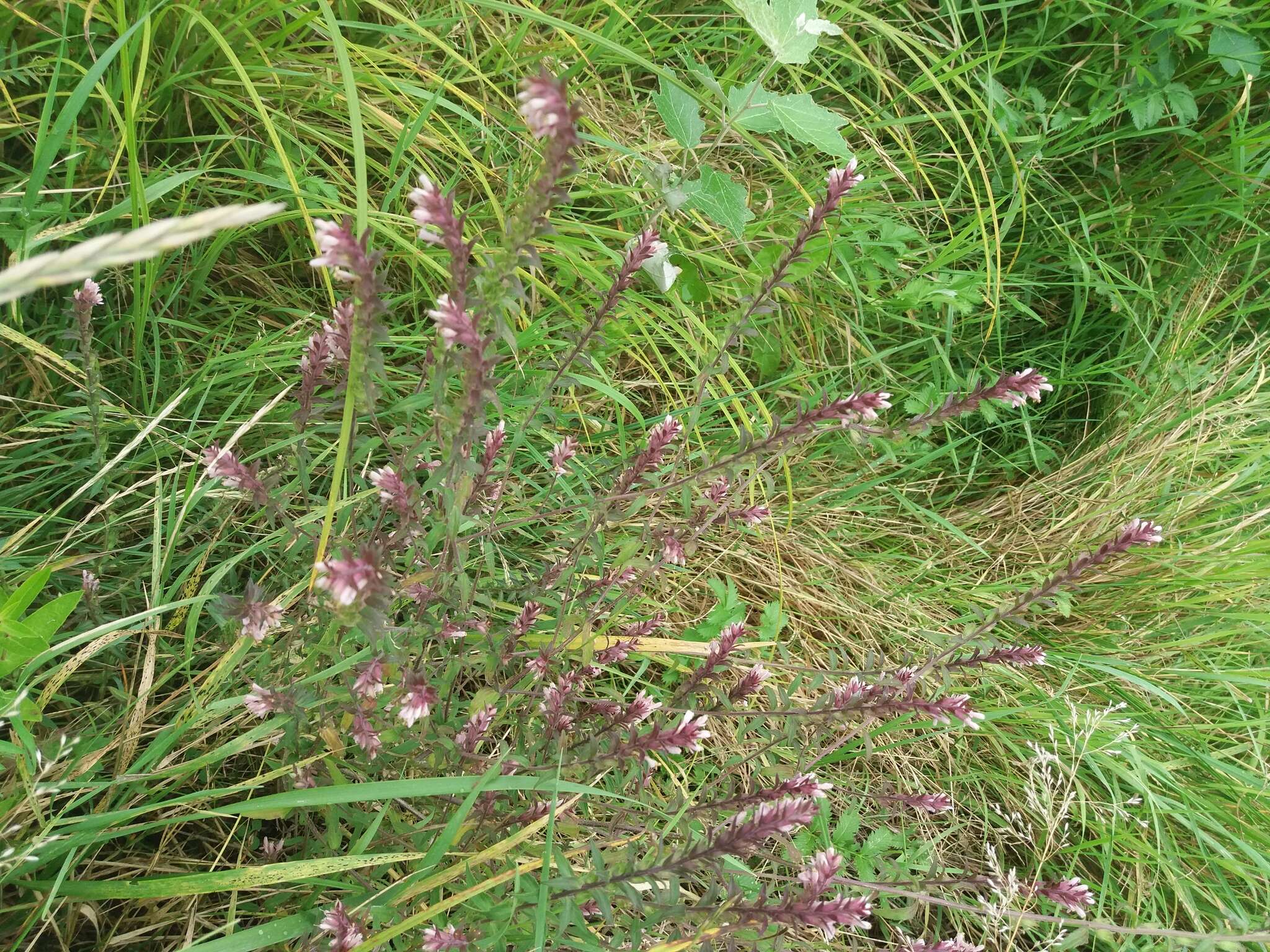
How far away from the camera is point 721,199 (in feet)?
7.11

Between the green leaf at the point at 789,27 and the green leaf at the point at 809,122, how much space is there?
0.30 ft

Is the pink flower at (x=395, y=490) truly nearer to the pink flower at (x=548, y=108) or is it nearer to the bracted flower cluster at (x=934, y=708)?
the pink flower at (x=548, y=108)

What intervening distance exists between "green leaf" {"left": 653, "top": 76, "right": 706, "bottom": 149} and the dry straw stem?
1.54 meters

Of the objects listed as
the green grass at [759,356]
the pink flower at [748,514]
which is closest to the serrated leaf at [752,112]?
the green grass at [759,356]

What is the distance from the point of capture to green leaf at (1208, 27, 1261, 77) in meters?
3.13

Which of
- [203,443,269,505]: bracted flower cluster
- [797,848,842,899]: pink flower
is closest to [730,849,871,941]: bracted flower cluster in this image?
[797,848,842,899]: pink flower

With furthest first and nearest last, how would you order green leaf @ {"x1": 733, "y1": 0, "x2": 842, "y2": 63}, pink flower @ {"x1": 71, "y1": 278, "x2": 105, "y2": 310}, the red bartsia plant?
green leaf @ {"x1": 733, "y1": 0, "x2": 842, "y2": 63}
pink flower @ {"x1": 71, "y1": 278, "x2": 105, "y2": 310}
the red bartsia plant

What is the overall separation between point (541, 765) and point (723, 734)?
896 millimetres

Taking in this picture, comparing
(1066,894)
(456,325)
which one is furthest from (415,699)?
(1066,894)

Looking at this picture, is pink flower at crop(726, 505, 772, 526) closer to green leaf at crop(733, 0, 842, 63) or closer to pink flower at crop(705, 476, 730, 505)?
pink flower at crop(705, 476, 730, 505)

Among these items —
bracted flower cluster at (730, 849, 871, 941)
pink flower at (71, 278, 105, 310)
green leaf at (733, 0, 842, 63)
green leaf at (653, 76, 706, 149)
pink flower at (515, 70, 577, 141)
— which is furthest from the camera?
green leaf at (653, 76, 706, 149)

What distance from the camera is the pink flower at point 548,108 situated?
1.05 m

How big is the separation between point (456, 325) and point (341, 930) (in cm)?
92

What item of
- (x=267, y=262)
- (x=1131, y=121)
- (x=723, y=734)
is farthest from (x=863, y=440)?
(x=1131, y=121)
